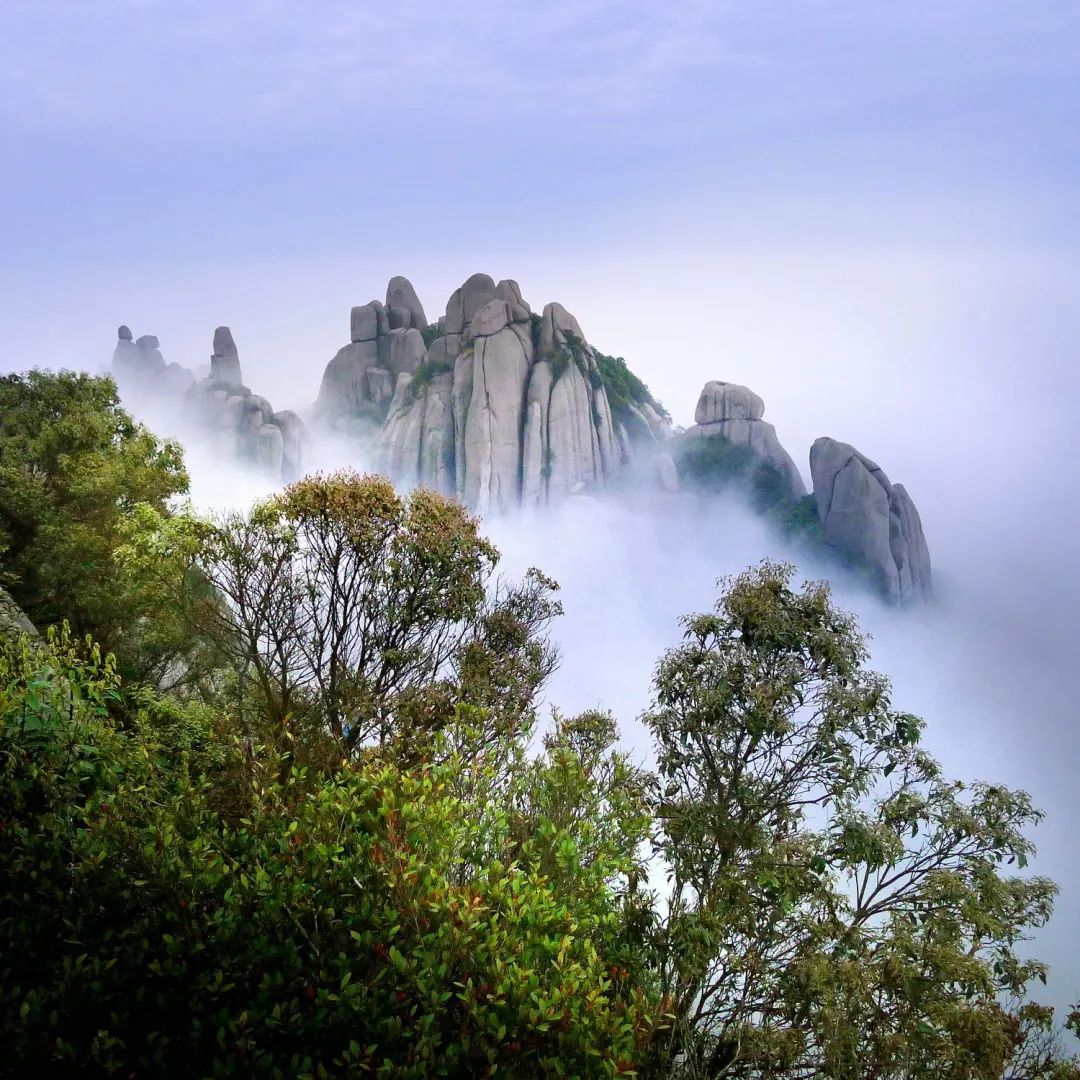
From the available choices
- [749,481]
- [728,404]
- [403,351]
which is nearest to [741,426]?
[728,404]

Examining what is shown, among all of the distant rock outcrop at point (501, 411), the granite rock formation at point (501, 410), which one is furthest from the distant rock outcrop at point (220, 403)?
the granite rock formation at point (501, 410)

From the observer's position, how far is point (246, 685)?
1342cm

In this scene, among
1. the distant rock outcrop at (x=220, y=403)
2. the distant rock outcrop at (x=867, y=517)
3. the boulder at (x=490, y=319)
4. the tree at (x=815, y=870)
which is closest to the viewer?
the tree at (x=815, y=870)

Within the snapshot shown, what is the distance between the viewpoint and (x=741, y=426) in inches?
2766

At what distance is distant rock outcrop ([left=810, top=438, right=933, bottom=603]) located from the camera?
62.9 meters

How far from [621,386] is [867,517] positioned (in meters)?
20.6

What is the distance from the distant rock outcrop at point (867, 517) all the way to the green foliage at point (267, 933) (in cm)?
6069

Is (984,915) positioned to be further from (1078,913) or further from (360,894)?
(1078,913)

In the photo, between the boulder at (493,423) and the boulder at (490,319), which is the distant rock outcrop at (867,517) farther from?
the boulder at (490,319)

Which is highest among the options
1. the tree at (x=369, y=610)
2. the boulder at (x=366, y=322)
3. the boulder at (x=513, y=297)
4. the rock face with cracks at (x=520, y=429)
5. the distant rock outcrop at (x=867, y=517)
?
the boulder at (x=366, y=322)

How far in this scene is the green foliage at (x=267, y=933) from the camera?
3688 millimetres

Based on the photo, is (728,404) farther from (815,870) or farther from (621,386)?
(815,870)

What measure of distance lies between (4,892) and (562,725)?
8267mm

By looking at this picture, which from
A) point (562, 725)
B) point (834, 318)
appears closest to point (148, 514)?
point (562, 725)
